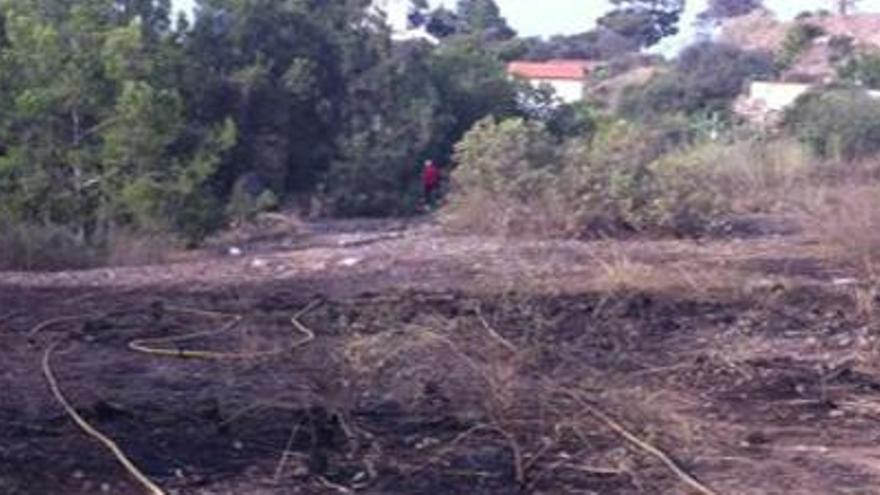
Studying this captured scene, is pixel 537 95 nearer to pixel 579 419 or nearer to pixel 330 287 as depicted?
pixel 330 287

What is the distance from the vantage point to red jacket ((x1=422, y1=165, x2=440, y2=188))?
3284 centimetres

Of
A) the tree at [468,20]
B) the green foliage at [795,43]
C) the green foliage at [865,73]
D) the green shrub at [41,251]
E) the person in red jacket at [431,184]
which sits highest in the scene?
the tree at [468,20]

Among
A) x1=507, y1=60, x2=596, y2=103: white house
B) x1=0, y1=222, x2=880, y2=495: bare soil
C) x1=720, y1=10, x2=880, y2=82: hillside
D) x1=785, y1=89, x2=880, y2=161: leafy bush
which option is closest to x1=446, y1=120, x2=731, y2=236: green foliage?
x1=0, y1=222, x2=880, y2=495: bare soil

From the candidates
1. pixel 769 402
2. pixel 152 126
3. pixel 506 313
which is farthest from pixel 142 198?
pixel 769 402

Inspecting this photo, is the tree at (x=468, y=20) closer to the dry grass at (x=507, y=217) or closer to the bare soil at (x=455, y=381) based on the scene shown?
the dry grass at (x=507, y=217)

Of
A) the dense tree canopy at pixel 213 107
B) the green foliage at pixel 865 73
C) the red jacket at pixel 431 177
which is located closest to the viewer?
the dense tree canopy at pixel 213 107

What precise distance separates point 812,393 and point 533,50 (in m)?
59.4

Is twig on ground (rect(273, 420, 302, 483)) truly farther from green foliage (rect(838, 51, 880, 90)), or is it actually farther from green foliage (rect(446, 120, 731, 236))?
green foliage (rect(838, 51, 880, 90))

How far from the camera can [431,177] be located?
33.0 meters

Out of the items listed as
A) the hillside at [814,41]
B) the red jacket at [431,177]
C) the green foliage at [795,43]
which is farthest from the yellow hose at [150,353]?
the green foliage at [795,43]

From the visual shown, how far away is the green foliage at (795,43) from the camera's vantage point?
58.8 meters

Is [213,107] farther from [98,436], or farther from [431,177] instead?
[98,436]

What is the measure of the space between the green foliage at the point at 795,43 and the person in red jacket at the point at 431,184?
86.5 ft

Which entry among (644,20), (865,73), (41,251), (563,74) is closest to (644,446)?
(41,251)
